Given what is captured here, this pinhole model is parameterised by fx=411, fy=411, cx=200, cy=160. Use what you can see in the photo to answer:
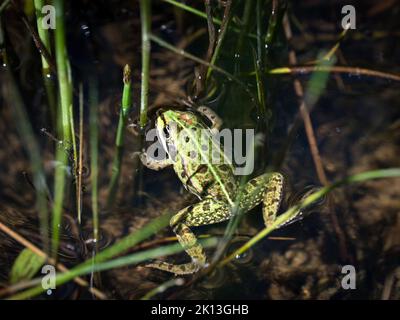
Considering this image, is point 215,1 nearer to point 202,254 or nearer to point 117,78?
point 117,78

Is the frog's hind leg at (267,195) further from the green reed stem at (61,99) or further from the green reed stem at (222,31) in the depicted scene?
the green reed stem at (61,99)

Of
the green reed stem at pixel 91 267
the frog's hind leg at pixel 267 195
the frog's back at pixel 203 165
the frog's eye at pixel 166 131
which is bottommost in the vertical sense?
the green reed stem at pixel 91 267

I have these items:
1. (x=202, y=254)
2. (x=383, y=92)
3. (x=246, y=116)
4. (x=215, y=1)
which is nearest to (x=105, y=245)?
(x=202, y=254)

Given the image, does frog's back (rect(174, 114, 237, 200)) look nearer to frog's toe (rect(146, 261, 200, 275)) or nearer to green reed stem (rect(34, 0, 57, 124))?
frog's toe (rect(146, 261, 200, 275))

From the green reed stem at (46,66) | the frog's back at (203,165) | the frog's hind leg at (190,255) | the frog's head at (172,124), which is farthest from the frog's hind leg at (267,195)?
the green reed stem at (46,66)

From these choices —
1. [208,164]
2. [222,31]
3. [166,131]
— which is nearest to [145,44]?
[222,31]

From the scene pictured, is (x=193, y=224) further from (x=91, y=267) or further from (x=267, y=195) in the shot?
(x=91, y=267)
